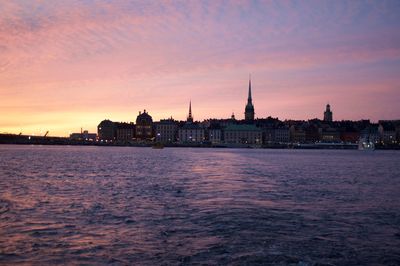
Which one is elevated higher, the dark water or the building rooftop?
the building rooftop

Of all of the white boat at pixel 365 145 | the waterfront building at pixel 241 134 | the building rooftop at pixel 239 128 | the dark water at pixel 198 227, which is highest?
the building rooftop at pixel 239 128

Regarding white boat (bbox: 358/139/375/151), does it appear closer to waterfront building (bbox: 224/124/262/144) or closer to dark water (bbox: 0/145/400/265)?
waterfront building (bbox: 224/124/262/144)

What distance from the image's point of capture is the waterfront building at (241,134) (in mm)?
196250

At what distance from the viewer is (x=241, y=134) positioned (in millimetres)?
197000

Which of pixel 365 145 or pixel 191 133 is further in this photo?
pixel 191 133

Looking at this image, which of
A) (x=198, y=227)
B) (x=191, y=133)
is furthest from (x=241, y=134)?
(x=198, y=227)

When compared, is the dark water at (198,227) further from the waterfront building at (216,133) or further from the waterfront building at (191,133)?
the waterfront building at (216,133)

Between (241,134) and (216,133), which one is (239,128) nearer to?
(241,134)

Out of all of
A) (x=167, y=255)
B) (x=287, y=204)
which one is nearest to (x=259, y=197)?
(x=287, y=204)

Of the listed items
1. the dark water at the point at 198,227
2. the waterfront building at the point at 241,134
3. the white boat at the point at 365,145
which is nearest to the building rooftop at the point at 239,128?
the waterfront building at the point at 241,134

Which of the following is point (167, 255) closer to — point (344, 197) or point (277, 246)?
point (277, 246)

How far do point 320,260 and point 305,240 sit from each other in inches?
75.5

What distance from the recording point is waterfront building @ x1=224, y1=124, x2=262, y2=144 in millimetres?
196250

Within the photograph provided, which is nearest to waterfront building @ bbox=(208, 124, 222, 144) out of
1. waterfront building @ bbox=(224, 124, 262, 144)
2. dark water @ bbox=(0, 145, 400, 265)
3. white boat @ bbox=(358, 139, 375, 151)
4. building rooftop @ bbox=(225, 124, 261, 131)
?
waterfront building @ bbox=(224, 124, 262, 144)
